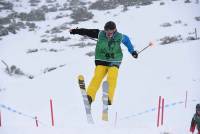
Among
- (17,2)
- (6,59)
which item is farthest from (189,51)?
(17,2)

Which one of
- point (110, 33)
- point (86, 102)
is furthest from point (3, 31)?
point (86, 102)

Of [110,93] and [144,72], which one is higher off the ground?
[110,93]

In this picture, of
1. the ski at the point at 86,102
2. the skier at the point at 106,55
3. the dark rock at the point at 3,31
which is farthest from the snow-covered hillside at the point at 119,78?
the skier at the point at 106,55

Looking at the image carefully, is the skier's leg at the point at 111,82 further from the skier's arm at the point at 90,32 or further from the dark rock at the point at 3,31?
the dark rock at the point at 3,31

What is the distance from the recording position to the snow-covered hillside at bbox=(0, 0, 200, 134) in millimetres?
11102

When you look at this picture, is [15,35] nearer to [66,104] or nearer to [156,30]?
[156,30]

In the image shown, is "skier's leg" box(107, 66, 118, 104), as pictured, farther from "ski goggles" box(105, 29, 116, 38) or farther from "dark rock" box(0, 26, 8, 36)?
"dark rock" box(0, 26, 8, 36)

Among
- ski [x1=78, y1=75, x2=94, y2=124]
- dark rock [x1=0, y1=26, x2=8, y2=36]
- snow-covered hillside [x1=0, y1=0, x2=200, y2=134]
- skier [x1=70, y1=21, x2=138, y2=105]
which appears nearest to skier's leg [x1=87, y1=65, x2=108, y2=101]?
skier [x1=70, y1=21, x2=138, y2=105]

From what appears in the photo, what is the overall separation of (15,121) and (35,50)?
13518mm

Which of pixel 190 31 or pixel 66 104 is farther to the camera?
pixel 190 31

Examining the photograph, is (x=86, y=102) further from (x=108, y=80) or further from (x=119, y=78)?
(x=119, y=78)

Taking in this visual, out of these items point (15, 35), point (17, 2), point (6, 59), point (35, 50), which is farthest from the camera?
point (17, 2)

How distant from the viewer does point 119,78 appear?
1552 cm

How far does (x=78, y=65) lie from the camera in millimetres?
17625
